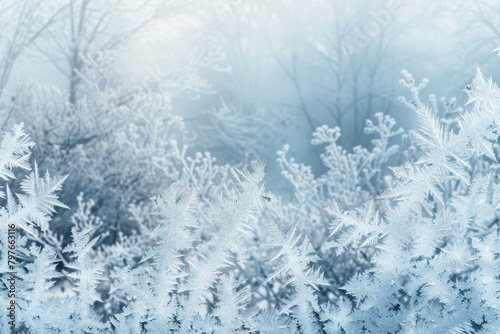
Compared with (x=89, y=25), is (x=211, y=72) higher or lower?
lower

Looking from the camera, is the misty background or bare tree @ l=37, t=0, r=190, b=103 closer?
the misty background

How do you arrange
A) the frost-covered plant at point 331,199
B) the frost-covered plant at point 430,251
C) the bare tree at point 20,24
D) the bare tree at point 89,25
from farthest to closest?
the bare tree at point 89,25
the bare tree at point 20,24
the frost-covered plant at point 331,199
the frost-covered plant at point 430,251

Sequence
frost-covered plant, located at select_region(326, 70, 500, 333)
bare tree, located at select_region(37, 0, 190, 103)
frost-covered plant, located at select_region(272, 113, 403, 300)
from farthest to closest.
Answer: bare tree, located at select_region(37, 0, 190, 103) → frost-covered plant, located at select_region(272, 113, 403, 300) → frost-covered plant, located at select_region(326, 70, 500, 333)

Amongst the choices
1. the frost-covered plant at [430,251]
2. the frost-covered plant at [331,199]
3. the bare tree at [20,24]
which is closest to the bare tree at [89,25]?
the bare tree at [20,24]

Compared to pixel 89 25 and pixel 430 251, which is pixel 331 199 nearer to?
pixel 430 251

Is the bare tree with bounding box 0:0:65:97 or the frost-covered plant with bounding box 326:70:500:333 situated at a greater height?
the bare tree with bounding box 0:0:65:97

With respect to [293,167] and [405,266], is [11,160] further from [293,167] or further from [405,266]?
[293,167]

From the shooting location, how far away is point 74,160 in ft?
17.9

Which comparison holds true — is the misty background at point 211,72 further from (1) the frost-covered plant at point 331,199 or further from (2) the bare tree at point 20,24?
(1) the frost-covered plant at point 331,199

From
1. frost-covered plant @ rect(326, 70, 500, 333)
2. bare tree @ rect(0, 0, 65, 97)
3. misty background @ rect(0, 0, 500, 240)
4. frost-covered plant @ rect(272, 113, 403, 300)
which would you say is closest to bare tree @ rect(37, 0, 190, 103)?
misty background @ rect(0, 0, 500, 240)

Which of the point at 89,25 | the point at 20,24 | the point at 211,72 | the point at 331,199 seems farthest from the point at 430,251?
the point at 211,72

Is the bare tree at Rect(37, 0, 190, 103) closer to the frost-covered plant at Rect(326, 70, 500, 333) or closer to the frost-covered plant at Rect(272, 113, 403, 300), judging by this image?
the frost-covered plant at Rect(272, 113, 403, 300)

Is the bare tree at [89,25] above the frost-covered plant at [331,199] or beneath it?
above

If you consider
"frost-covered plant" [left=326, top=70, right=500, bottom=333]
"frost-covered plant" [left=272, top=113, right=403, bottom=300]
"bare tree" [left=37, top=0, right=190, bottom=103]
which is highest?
"bare tree" [left=37, top=0, right=190, bottom=103]
